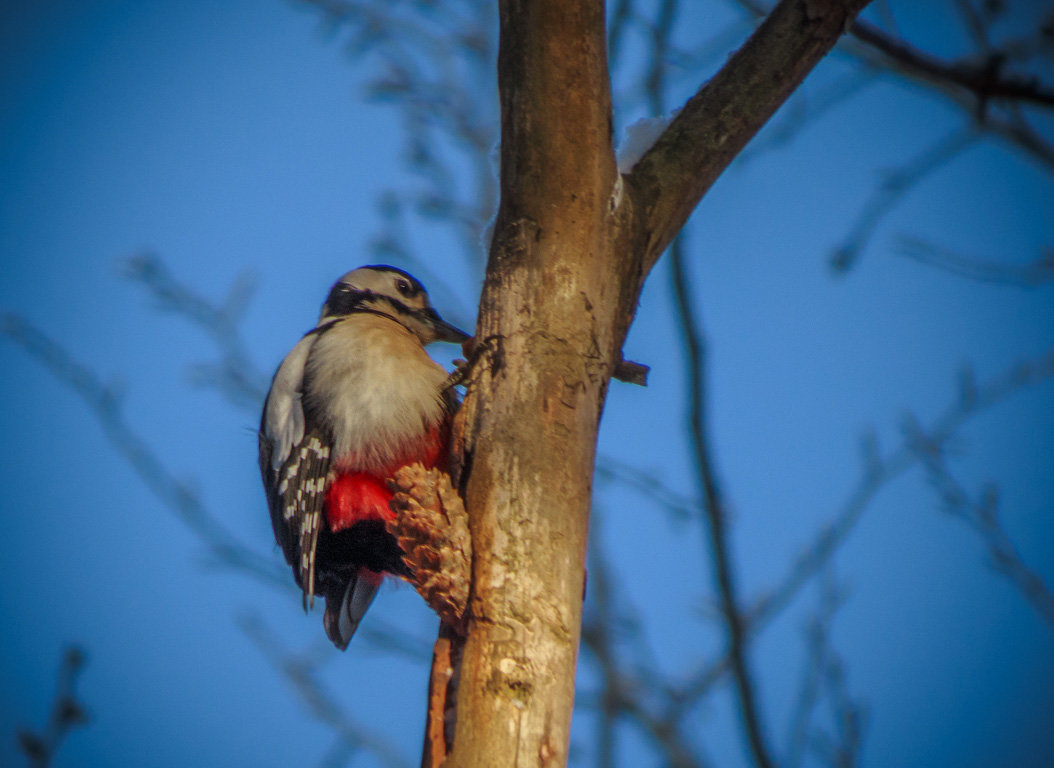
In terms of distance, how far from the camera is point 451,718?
5.25 feet

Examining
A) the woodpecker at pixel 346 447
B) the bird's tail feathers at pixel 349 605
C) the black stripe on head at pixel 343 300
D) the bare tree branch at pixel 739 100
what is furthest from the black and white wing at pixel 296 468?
the bare tree branch at pixel 739 100

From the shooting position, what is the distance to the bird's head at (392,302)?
362 cm

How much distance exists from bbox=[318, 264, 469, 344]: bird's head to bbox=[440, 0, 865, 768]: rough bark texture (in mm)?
1581

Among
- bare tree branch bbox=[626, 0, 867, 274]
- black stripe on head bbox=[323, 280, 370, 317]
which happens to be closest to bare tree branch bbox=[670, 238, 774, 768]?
bare tree branch bbox=[626, 0, 867, 274]

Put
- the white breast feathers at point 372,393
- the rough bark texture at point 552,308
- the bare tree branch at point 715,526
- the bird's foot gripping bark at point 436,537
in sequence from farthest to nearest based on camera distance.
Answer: the white breast feathers at point 372,393, the bare tree branch at point 715,526, the bird's foot gripping bark at point 436,537, the rough bark texture at point 552,308

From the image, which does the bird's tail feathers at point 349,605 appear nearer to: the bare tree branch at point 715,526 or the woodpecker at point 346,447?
the woodpecker at point 346,447

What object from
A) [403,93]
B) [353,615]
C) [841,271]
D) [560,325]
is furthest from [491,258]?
[403,93]

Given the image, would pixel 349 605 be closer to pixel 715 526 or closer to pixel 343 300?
pixel 343 300

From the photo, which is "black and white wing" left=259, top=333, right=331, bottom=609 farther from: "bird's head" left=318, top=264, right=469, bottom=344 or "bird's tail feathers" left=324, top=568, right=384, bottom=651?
"bird's head" left=318, top=264, right=469, bottom=344

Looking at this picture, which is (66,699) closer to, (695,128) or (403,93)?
(695,128)

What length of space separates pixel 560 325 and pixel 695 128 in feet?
2.26

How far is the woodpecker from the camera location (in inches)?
112

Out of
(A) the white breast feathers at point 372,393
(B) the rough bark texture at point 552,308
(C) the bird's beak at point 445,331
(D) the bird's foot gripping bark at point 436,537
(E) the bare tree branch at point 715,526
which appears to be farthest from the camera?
(C) the bird's beak at point 445,331

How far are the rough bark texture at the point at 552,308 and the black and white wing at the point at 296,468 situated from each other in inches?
44.2
